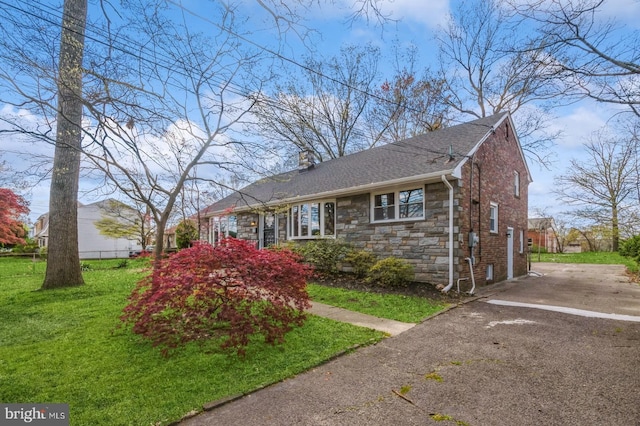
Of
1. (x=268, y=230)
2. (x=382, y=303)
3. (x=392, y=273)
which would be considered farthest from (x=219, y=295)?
(x=268, y=230)

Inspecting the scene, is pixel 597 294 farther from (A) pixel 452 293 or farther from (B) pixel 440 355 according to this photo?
(B) pixel 440 355

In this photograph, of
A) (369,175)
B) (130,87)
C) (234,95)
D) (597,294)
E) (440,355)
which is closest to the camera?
(440,355)

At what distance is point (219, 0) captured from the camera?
4.62m

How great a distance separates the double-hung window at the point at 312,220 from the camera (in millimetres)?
12188

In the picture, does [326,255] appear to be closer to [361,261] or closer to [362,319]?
[361,261]

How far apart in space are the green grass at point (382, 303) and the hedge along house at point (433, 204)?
5.50 feet

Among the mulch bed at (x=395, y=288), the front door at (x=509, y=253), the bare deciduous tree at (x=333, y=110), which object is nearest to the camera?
the mulch bed at (x=395, y=288)

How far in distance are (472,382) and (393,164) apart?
28.1 ft

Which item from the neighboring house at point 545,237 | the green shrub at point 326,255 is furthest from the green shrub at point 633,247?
the neighboring house at point 545,237

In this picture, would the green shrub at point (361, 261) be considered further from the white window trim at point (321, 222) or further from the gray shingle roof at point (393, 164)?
the gray shingle roof at point (393, 164)

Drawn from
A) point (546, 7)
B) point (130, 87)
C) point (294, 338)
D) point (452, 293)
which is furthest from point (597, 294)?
point (130, 87)

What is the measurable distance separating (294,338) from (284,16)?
4691mm

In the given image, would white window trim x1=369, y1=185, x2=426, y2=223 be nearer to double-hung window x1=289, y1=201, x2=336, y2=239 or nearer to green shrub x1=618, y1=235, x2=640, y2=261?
double-hung window x1=289, y1=201, x2=336, y2=239

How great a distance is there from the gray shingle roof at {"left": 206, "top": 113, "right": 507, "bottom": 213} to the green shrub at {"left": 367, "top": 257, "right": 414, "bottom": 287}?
7.80 ft
